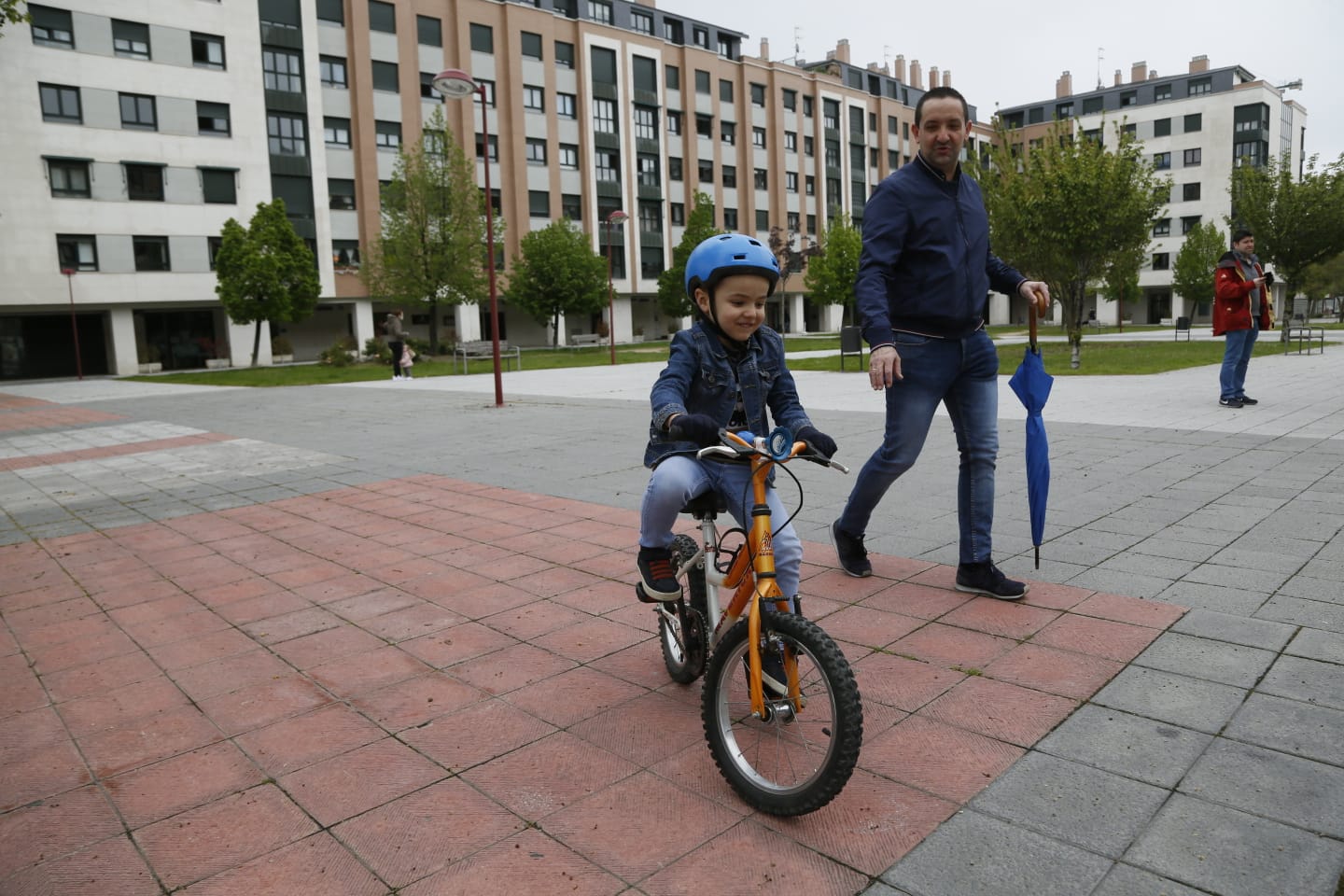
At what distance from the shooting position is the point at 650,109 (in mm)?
59312

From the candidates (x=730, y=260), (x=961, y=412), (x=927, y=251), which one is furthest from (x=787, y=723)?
(x=927, y=251)

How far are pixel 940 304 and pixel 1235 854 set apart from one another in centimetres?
248

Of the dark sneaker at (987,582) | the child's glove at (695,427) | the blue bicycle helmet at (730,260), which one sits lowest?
the dark sneaker at (987,582)

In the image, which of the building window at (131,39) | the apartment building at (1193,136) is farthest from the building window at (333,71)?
the apartment building at (1193,136)

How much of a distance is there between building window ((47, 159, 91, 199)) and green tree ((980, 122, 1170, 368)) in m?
36.9

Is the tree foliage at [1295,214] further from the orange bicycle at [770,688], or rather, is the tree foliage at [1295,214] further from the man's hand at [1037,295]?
the orange bicycle at [770,688]

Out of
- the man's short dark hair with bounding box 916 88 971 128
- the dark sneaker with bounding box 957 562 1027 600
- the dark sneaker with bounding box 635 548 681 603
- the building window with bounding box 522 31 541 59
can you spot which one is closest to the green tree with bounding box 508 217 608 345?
the building window with bounding box 522 31 541 59

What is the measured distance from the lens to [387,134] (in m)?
47.9

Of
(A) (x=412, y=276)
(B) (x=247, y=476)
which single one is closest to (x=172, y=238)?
(A) (x=412, y=276)

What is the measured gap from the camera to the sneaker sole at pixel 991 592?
4184 millimetres

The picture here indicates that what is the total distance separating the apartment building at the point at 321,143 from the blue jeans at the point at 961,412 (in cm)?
4323

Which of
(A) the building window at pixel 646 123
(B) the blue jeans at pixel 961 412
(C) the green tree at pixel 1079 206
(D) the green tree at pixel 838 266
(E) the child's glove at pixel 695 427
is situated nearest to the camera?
(E) the child's glove at pixel 695 427

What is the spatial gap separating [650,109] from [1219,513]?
191 ft

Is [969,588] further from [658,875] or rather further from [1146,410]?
[1146,410]
